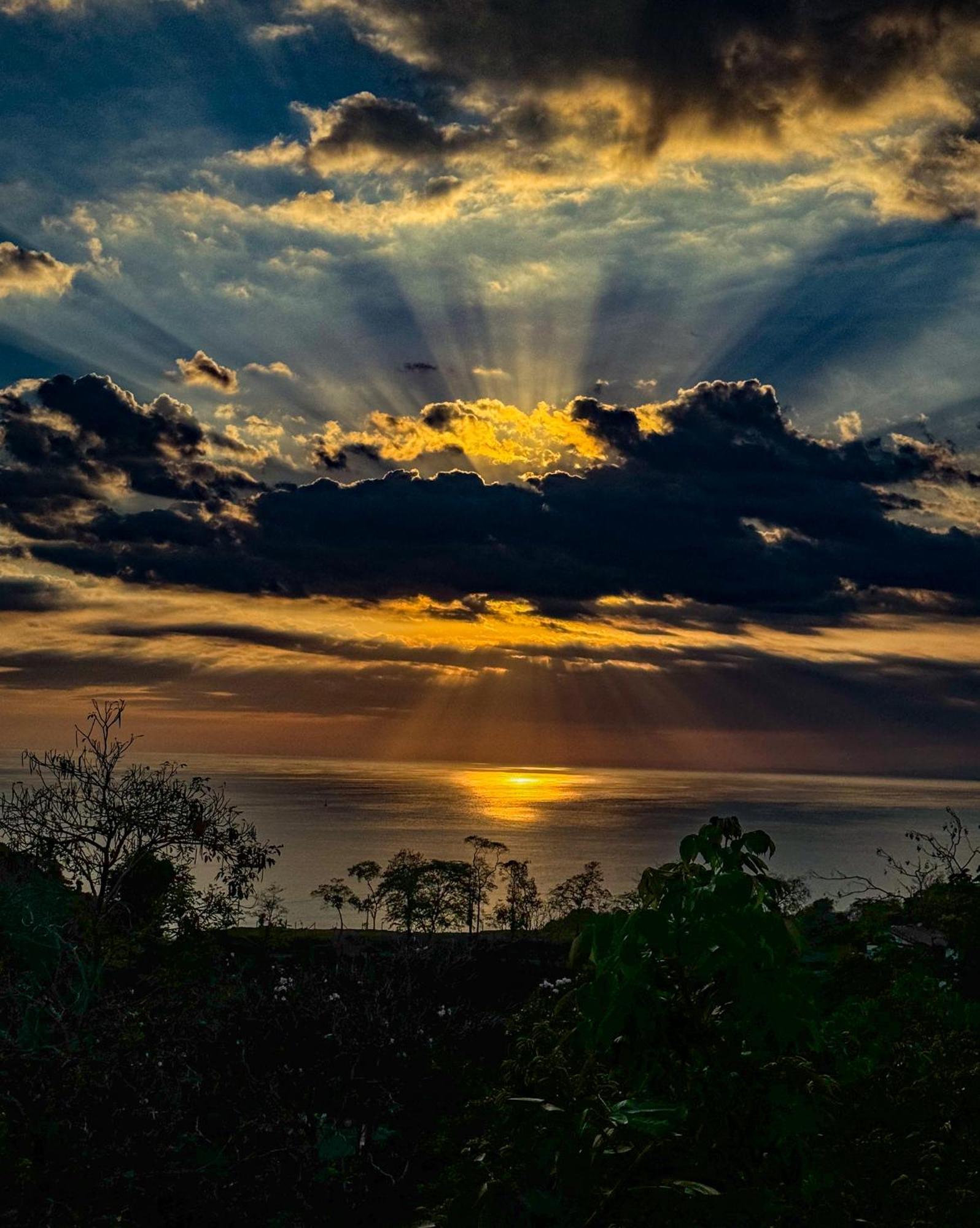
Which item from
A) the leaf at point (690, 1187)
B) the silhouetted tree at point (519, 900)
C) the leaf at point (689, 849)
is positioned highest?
the leaf at point (689, 849)

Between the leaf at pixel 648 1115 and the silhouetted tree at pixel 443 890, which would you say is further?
the silhouetted tree at pixel 443 890

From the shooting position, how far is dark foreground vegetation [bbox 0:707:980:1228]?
472 centimetres

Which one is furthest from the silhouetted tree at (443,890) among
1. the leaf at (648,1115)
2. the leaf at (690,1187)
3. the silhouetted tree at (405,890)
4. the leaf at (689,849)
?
the leaf at (690,1187)

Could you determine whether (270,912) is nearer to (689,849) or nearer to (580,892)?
(580,892)

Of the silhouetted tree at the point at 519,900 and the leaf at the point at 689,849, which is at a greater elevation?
the leaf at the point at 689,849

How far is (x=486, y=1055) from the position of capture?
29.0m

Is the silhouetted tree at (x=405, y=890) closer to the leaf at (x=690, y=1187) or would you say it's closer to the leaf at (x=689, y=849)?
the leaf at (x=689, y=849)

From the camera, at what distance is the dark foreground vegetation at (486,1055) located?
472 centimetres

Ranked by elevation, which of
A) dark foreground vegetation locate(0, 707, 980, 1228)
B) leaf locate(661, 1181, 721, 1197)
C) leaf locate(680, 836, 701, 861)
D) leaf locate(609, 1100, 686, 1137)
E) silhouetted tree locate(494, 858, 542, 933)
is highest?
leaf locate(680, 836, 701, 861)

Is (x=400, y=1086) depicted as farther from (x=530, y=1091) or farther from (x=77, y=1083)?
(x=530, y=1091)

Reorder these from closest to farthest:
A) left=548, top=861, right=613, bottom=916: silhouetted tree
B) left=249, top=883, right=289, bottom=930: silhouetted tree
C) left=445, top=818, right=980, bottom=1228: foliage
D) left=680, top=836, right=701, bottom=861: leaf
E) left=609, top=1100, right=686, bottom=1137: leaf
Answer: left=609, top=1100, right=686, bottom=1137: leaf < left=445, top=818, right=980, bottom=1228: foliage < left=680, top=836, right=701, bottom=861: leaf < left=249, top=883, right=289, bottom=930: silhouetted tree < left=548, top=861, right=613, bottom=916: silhouetted tree

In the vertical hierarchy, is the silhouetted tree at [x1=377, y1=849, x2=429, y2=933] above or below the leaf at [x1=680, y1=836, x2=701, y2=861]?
below

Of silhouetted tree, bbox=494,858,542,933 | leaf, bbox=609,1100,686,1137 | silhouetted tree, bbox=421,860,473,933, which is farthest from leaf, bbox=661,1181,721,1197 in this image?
silhouetted tree, bbox=494,858,542,933

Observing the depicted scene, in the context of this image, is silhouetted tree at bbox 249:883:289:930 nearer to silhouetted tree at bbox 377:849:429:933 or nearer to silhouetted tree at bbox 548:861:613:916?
silhouetted tree at bbox 377:849:429:933
